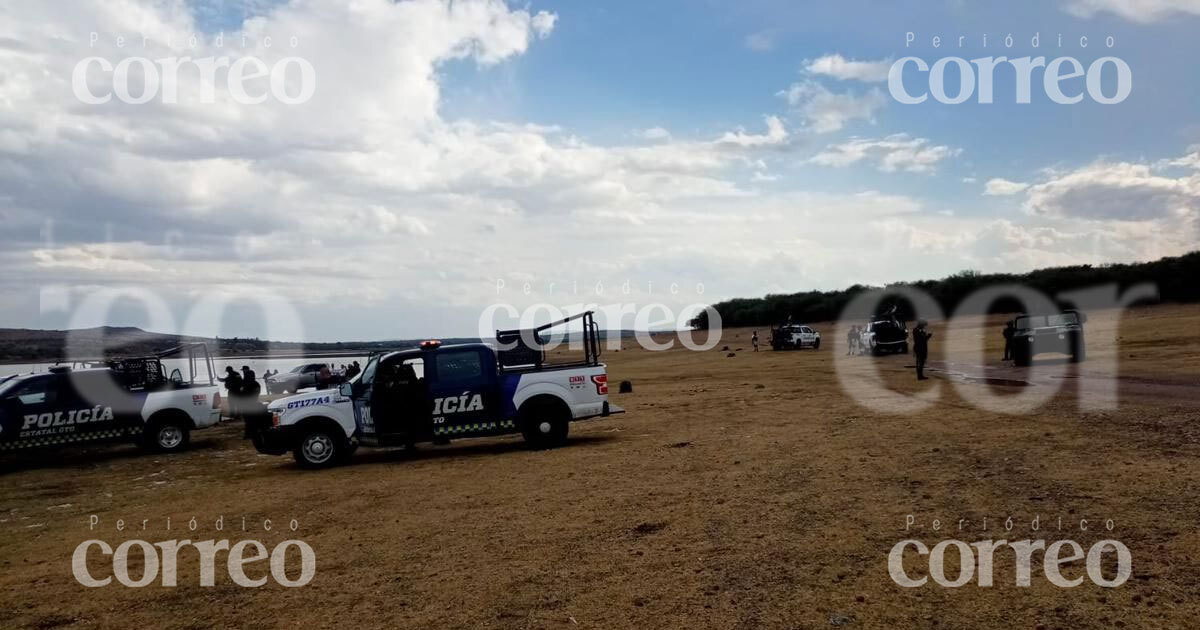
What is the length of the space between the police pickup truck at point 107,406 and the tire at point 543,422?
7848 millimetres

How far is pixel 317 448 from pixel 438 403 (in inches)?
83.6

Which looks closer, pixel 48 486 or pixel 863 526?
pixel 863 526

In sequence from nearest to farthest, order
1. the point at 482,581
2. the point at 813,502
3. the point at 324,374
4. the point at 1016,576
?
the point at 1016,576, the point at 482,581, the point at 813,502, the point at 324,374

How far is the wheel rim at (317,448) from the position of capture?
14336 mm

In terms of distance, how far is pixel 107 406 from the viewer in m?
17.0

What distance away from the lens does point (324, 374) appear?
37.3 metres

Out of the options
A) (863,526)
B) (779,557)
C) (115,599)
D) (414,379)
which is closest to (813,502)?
(863,526)

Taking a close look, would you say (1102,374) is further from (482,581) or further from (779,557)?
(482,581)

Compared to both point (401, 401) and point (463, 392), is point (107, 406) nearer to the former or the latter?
point (401, 401)

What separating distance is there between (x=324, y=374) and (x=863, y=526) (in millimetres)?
32590

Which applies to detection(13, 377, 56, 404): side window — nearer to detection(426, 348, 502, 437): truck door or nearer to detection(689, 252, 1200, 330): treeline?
detection(426, 348, 502, 437): truck door

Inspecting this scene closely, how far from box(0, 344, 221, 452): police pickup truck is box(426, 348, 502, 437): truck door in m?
6.84

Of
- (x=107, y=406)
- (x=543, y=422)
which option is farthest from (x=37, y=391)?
(x=543, y=422)

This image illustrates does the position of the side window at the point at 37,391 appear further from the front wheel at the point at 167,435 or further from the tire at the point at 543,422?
the tire at the point at 543,422
